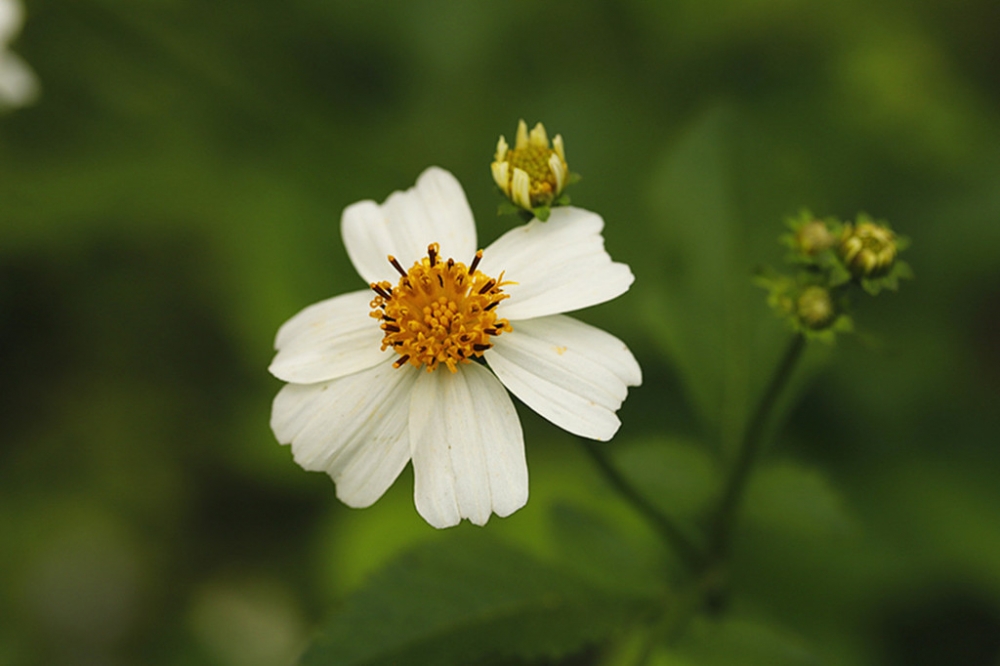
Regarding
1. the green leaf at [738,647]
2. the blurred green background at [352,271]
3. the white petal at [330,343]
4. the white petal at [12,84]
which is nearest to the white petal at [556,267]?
the white petal at [330,343]

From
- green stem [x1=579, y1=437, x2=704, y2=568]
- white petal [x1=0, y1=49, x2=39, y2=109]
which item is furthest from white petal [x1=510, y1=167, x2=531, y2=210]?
white petal [x1=0, y1=49, x2=39, y2=109]

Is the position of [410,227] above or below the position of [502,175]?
below

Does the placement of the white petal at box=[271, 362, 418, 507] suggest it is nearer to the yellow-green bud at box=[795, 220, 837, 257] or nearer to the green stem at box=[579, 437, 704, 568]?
the green stem at box=[579, 437, 704, 568]

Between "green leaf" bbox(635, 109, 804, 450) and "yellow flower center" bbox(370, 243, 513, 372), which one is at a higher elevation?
"yellow flower center" bbox(370, 243, 513, 372)

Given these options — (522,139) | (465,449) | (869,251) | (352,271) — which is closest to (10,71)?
(352,271)

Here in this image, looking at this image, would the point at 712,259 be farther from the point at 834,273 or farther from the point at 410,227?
the point at 410,227
